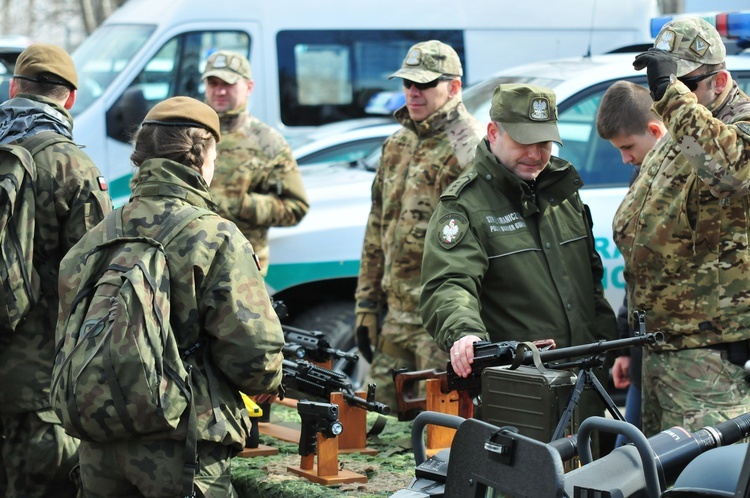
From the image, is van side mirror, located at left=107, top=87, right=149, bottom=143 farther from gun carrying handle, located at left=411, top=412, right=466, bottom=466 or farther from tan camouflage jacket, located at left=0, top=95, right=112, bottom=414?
gun carrying handle, located at left=411, top=412, right=466, bottom=466

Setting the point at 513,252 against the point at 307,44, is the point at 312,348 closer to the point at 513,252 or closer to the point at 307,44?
the point at 513,252

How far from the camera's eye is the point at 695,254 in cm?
398

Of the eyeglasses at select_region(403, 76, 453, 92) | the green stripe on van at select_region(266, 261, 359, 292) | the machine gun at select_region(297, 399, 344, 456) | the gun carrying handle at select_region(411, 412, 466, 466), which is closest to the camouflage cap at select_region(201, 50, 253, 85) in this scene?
the green stripe on van at select_region(266, 261, 359, 292)

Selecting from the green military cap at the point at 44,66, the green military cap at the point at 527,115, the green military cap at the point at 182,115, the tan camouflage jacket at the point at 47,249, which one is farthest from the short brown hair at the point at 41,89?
the green military cap at the point at 527,115

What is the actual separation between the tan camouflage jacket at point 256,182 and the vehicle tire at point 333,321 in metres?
0.71

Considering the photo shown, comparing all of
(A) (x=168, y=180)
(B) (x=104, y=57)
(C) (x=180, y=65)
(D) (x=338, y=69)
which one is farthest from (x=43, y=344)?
(D) (x=338, y=69)

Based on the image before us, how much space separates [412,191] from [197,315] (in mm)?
2027

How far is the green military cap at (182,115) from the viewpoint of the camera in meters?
3.53

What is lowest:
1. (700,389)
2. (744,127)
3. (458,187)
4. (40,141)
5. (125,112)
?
(700,389)

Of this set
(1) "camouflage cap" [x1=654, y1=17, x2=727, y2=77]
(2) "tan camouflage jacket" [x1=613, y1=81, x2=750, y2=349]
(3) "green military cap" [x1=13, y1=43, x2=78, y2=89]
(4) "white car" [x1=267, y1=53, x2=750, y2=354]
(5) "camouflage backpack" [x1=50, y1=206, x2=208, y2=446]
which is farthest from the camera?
(4) "white car" [x1=267, y1=53, x2=750, y2=354]

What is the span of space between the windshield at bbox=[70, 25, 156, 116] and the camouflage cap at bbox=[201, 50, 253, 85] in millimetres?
3190

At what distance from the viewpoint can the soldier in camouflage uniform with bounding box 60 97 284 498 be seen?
3.37 m

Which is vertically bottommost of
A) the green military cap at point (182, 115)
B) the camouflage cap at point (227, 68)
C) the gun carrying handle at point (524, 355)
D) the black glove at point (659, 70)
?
the gun carrying handle at point (524, 355)

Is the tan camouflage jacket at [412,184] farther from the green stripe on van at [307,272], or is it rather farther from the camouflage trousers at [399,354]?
the green stripe on van at [307,272]
